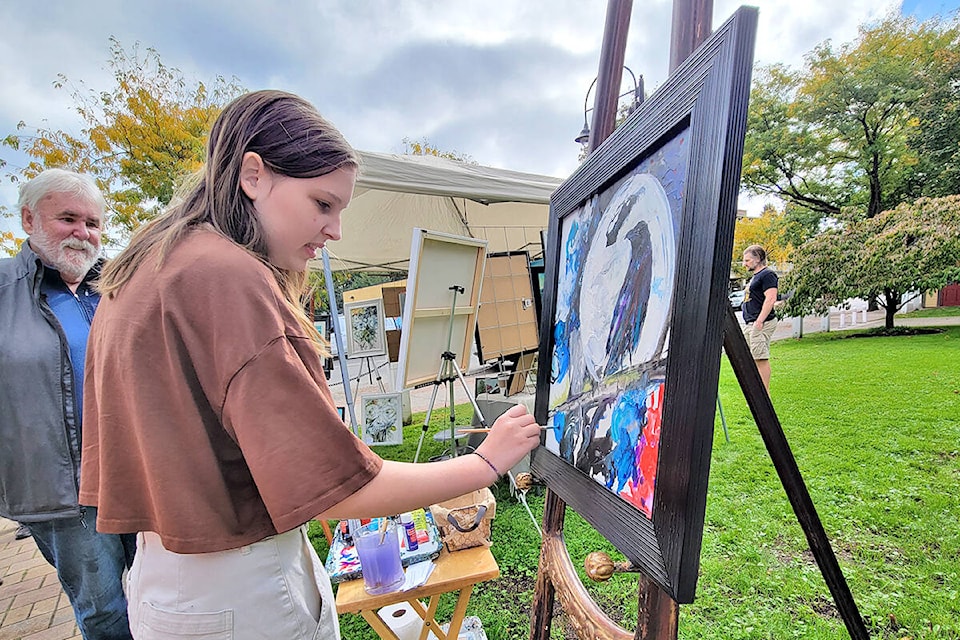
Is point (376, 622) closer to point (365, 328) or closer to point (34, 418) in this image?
point (34, 418)

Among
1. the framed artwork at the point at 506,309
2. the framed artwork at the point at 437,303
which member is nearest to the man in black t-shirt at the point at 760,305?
the framed artwork at the point at 506,309

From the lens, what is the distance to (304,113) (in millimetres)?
672

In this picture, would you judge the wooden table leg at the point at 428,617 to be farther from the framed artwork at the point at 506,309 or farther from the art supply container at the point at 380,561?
the framed artwork at the point at 506,309

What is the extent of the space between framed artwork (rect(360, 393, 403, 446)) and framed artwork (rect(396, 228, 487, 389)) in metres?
0.75

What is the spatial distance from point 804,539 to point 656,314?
261 cm

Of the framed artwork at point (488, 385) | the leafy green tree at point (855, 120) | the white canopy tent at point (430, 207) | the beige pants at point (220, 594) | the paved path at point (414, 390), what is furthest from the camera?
the leafy green tree at point (855, 120)

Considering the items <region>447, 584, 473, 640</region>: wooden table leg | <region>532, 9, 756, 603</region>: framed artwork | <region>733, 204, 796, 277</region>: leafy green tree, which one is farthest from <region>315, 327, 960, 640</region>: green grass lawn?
<region>733, 204, 796, 277</region>: leafy green tree

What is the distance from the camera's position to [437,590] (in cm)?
132

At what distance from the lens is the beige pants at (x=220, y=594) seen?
0.63m

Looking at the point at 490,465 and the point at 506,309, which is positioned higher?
the point at 506,309

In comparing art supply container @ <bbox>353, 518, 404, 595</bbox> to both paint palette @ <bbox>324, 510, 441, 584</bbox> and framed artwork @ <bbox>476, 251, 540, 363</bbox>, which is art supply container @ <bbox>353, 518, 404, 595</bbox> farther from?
framed artwork @ <bbox>476, 251, 540, 363</bbox>

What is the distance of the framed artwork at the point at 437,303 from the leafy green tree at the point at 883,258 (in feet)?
27.5

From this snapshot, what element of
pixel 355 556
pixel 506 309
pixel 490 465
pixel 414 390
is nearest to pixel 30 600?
pixel 355 556

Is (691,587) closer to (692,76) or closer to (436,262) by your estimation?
Result: (692,76)
